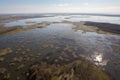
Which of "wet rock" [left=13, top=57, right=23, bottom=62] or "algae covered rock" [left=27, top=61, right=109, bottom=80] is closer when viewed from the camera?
"algae covered rock" [left=27, top=61, right=109, bottom=80]

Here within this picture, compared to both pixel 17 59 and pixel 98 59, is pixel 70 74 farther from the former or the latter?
pixel 17 59

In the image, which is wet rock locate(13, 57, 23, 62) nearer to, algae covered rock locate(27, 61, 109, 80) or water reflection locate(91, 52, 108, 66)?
algae covered rock locate(27, 61, 109, 80)

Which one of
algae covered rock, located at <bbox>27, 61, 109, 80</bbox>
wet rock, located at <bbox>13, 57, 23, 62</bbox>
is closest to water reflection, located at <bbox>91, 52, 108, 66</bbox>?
algae covered rock, located at <bbox>27, 61, 109, 80</bbox>

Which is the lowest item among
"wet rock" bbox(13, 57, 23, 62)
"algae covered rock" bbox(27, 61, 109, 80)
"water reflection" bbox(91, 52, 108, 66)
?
"water reflection" bbox(91, 52, 108, 66)

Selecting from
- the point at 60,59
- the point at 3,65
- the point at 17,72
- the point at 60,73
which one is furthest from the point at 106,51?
the point at 3,65

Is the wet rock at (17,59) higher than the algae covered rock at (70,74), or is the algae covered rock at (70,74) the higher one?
the algae covered rock at (70,74)

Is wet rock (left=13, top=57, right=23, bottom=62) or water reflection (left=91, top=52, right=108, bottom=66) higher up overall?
wet rock (left=13, top=57, right=23, bottom=62)

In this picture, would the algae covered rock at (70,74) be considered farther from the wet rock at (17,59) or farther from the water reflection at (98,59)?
the wet rock at (17,59)

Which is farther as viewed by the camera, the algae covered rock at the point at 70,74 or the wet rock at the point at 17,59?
the wet rock at the point at 17,59

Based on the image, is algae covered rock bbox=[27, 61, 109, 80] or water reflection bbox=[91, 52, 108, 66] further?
water reflection bbox=[91, 52, 108, 66]

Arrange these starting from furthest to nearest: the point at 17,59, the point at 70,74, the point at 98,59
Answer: the point at 98,59 < the point at 17,59 < the point at 70,74

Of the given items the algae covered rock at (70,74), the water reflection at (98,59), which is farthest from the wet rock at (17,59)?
the water reflection at (98,59)

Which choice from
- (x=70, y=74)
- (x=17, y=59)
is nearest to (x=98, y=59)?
(x=70, y=74)
